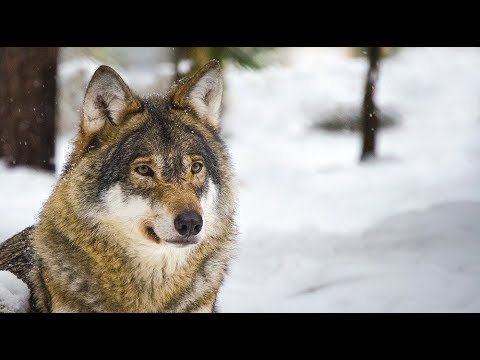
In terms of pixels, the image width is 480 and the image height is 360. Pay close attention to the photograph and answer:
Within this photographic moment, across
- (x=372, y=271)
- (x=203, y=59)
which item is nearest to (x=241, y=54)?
(x=203, y=59)

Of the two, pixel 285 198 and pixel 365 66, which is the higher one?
pixel 365 66

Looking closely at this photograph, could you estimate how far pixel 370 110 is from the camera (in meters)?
6.47

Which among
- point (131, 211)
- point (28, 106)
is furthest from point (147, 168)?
point (28, 106)

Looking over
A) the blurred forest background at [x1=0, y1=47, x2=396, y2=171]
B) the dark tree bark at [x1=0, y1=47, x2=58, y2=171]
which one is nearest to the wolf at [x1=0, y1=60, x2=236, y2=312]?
the blurred forest background at [x1=0, y1=47, x2=396, y2=171]

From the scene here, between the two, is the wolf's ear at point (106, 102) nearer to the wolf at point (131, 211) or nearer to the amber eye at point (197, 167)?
the wolf at point (131, 211)

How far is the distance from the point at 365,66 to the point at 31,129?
3308mm

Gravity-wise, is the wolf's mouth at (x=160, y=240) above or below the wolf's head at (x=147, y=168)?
below

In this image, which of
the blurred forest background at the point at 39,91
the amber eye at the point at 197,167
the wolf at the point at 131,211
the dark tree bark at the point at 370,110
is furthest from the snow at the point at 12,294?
the dark tree bark at the point at 370,110

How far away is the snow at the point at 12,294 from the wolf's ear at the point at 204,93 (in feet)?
4.09

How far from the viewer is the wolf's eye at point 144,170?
9.97 feet

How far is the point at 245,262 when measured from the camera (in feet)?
16.7

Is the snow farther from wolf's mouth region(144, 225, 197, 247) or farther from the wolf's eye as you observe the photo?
the wolf's eye

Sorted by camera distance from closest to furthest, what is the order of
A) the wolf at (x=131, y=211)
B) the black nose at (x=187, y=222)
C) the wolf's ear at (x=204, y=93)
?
the black nose at (x=187, y=222) < the wolf at (x=131, y=211) < the wolf's ear at (x=204, y=93)

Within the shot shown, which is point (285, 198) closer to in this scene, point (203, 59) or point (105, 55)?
point (203, 59)
